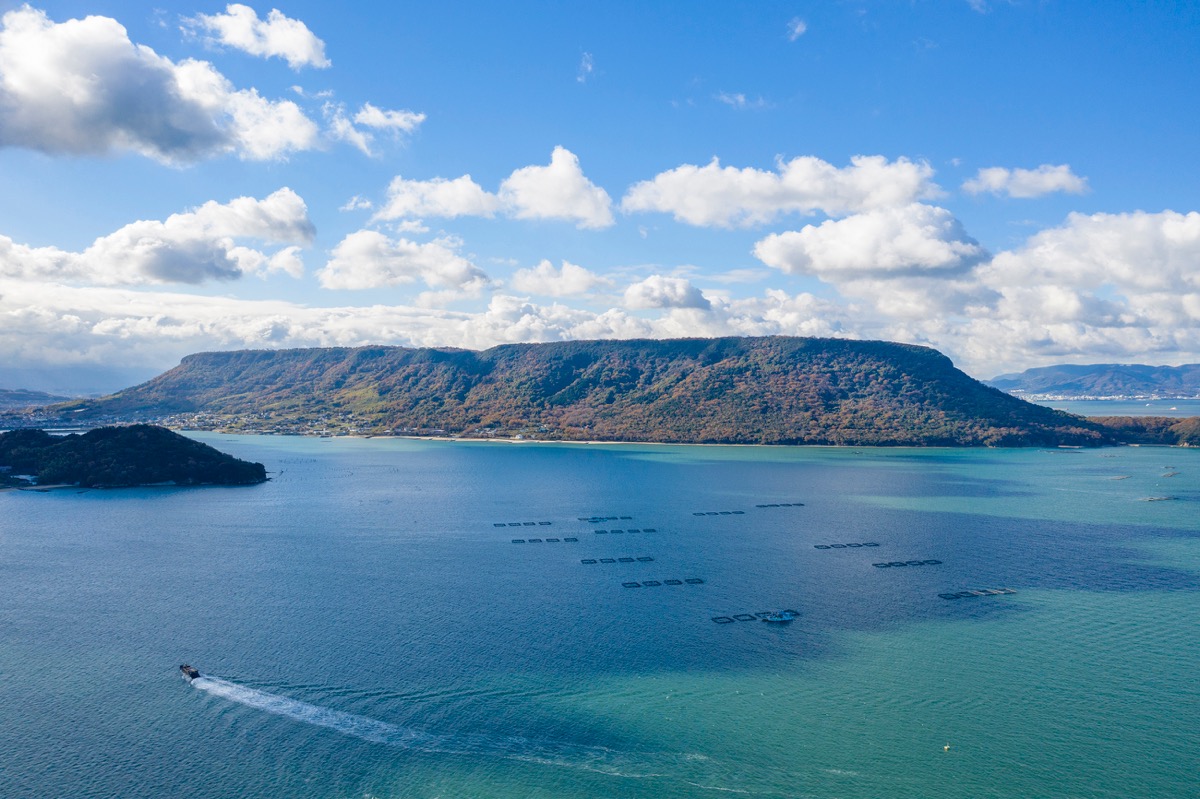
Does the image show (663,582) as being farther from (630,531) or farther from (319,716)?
(319,716)

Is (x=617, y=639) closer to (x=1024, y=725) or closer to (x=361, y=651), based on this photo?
(x=361, y=651)

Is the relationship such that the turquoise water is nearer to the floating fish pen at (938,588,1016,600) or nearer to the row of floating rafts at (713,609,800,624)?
the row of floating rafts at (713,609,800,624)

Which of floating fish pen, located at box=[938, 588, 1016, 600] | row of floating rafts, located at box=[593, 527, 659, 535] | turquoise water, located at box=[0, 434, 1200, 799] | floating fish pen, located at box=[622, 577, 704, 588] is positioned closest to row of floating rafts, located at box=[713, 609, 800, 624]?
turquoise water, located at box=[0, 434, 1200, 799]

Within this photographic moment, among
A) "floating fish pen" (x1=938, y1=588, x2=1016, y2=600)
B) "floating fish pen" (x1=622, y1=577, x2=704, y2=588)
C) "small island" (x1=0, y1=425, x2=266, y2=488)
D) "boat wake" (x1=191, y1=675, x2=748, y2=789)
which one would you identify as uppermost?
"small island" (x1=0, y1=425, x2=266, y2=488)


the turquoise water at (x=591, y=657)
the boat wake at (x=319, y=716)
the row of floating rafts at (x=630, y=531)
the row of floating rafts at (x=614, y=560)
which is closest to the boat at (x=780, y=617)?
the turquoise water at (x=591, y=657)

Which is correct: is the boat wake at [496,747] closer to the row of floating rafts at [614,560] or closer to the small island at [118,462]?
the row of floating rafts at [614,560]

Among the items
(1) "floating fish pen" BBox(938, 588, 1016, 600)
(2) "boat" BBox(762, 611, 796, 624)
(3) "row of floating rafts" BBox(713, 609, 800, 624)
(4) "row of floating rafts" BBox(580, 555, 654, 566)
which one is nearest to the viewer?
(2) "boat" BBox(762, 611, 796, 624)

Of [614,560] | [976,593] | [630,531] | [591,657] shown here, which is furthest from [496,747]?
[630,531]
